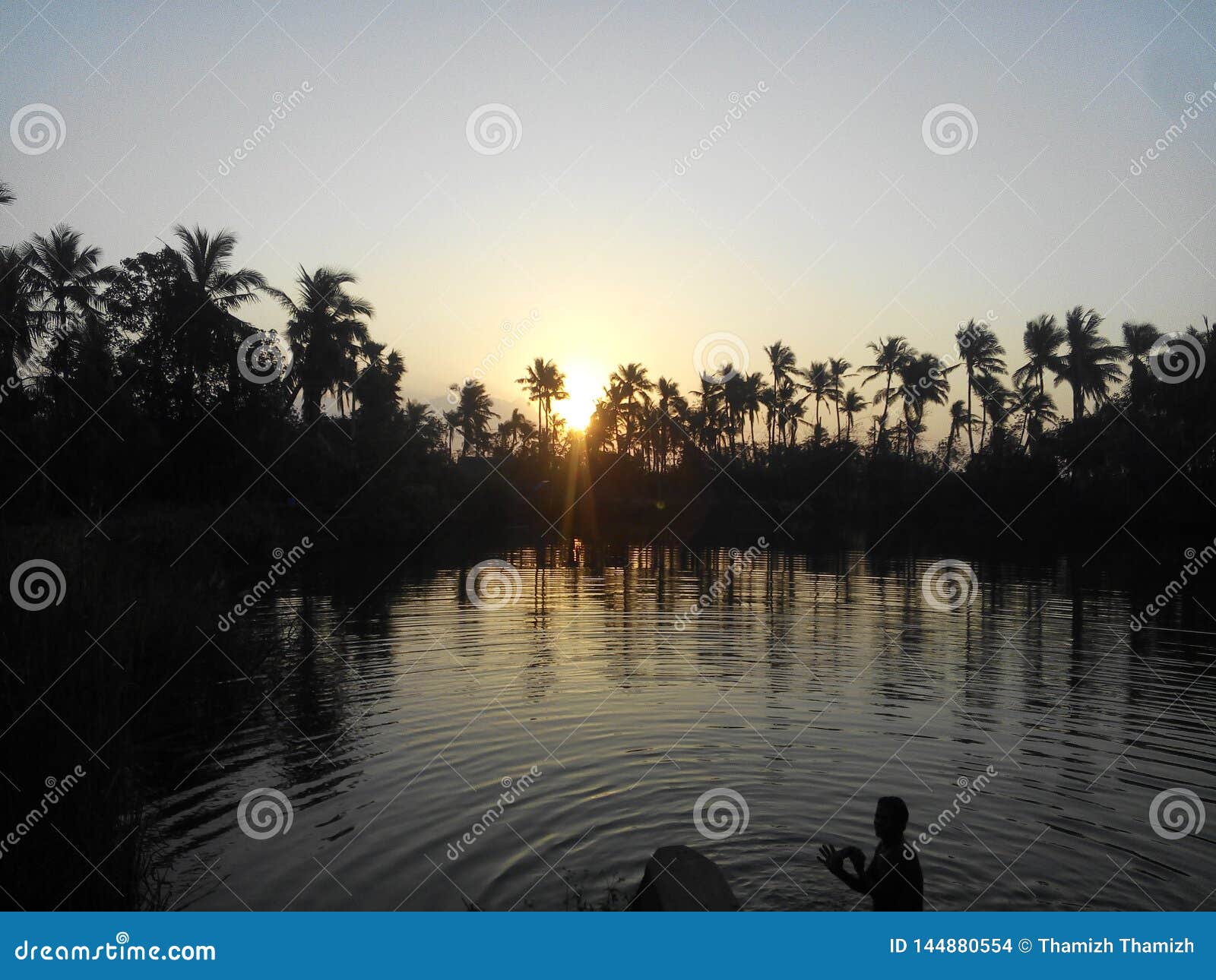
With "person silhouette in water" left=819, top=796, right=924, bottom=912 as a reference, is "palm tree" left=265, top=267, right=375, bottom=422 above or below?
above

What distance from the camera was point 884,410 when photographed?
9519cm

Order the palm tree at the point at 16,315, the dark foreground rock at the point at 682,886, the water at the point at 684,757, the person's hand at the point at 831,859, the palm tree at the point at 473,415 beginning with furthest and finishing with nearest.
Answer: the palm tree at the point at 473,415, the palm tree at the point at 16,315, the water at the point at 684,757, the dark foreground rock at the point at 682,886, the person's hand at the point at 831,859

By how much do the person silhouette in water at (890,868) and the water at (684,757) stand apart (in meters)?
1.60

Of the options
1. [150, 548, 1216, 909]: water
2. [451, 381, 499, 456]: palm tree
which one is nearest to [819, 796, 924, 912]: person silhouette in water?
[150, 548, 1216, 909]: water

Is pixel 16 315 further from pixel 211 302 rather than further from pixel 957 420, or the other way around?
pixel 957 420

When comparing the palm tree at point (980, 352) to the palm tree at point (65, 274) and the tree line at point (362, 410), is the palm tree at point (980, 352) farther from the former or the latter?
the palm tree at point (65, 274)

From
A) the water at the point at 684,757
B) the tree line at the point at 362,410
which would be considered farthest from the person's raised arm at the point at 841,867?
the tree line at the point at 362,410

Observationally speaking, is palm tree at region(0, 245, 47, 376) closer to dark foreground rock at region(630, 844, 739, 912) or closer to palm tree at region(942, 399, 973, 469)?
dark foreground rock at region(630, 844, 739, 912)

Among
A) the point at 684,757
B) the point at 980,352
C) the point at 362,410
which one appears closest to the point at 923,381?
the point at 980,352

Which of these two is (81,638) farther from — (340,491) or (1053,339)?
(1053,339)

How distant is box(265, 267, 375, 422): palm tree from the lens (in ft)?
189

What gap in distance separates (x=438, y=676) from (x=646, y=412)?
284ft

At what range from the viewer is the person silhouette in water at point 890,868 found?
641 cm

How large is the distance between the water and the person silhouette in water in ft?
5.24
